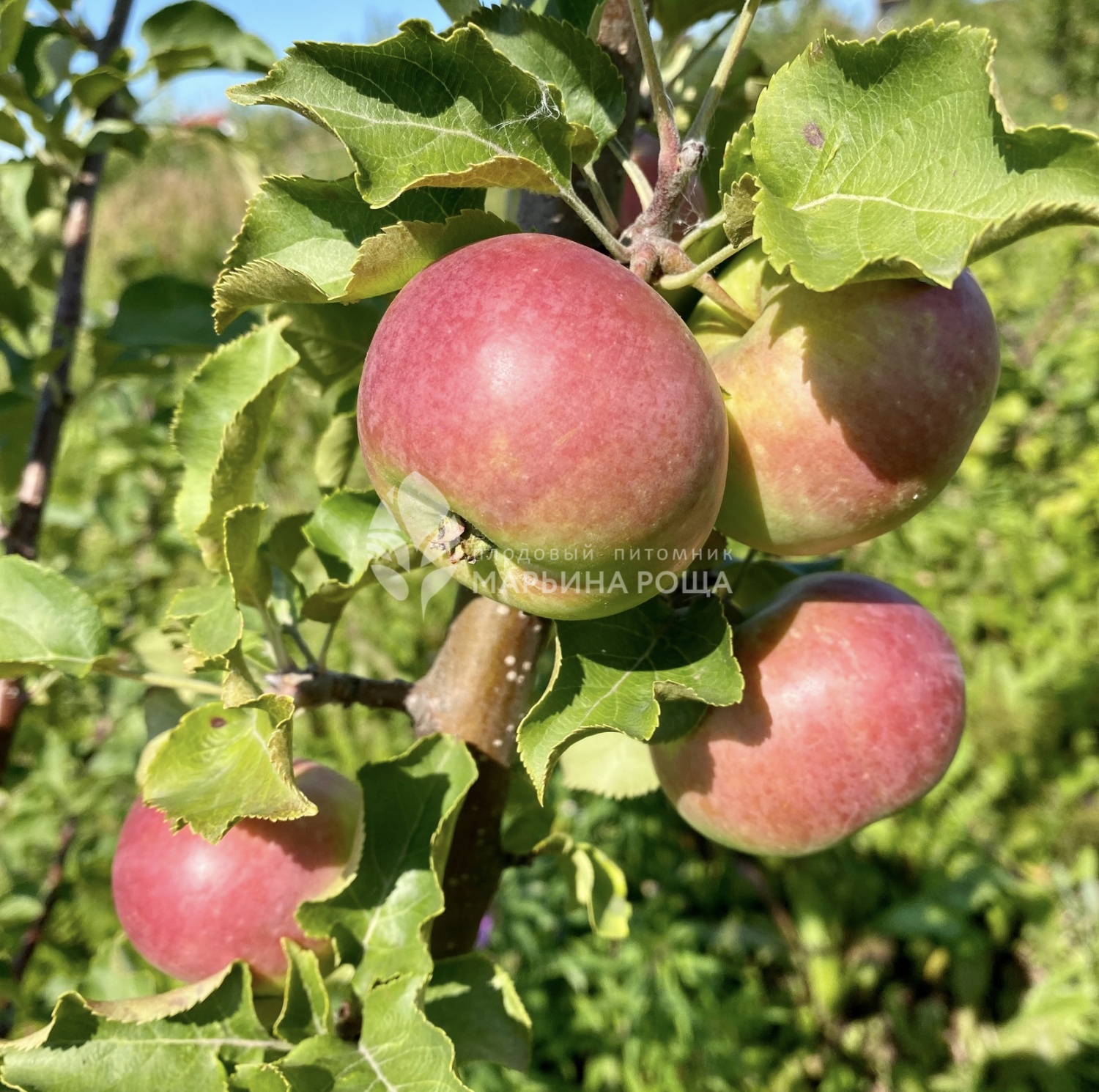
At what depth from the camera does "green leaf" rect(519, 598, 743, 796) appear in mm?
508

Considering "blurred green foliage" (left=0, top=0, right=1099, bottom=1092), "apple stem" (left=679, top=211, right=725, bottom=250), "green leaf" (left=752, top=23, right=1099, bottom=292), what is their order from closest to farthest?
"green leaf" (left=752, top=23, right=1099, bottom=292)
"apple stem" (left=679, top=211, right=725, bottom=250)
"blurred green foliage" (left=0, top=0, right=1099, bottom=1092)

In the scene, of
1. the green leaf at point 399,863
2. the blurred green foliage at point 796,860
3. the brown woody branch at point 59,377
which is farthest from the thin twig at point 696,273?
the brown woody branch at point 59,377

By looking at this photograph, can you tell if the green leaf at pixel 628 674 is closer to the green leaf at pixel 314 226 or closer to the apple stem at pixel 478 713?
the apple stem at pixel 478 713

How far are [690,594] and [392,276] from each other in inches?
12.2

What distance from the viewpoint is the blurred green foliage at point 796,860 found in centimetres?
152

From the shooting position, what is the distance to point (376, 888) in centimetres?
66

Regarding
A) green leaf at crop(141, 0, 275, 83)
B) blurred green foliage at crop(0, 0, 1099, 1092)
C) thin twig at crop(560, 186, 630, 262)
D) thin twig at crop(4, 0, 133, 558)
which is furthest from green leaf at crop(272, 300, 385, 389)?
green leaf at crop(141, 0, 275, 83)

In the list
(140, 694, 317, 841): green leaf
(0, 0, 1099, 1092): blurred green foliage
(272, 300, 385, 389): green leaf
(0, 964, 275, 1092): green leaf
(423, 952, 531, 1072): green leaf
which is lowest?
(0, 0, 1099, 1092): blurred green foliage

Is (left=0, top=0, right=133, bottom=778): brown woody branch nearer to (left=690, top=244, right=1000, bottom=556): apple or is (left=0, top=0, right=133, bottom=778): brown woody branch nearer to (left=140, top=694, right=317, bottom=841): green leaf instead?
(left=140, top=694, right=317, bottom=841): green leaf

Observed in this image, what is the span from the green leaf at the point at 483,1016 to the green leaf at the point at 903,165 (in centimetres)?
53

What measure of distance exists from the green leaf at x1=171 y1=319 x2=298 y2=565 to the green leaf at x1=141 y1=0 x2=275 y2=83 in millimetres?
633

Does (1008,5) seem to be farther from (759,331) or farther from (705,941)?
(759,331)

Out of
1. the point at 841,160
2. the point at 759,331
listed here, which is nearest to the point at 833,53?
the point at 841,160

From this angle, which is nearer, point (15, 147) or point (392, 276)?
point (392, 276)
